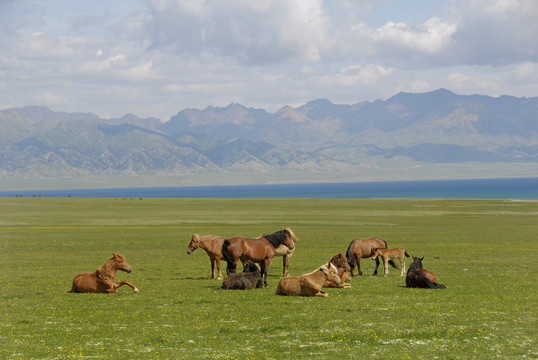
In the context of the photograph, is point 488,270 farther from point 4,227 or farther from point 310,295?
point 4,227

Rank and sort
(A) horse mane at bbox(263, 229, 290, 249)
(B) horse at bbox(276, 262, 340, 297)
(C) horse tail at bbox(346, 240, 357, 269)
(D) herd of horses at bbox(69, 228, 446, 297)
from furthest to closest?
(C) horse tail at bbox(346, 240, 357, 269)
(A) horse mane at bbox(263, 229, 290, 249)
(D) herd of horses at bbox(69, 228, 446, 297)
(B) horse at bbox(276, 262, 340, 297)

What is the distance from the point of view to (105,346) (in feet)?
46.0

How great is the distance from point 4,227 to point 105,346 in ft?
176

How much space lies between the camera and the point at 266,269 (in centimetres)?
2409

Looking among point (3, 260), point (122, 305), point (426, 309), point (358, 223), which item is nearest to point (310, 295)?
point (426, 309)

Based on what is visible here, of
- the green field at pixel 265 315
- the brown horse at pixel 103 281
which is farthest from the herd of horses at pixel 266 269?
the green field at pixel 265 315

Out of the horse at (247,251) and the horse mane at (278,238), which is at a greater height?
the horse mane at (278,238)

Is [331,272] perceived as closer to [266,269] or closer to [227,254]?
[266,269]

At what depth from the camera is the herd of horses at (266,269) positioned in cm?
2114

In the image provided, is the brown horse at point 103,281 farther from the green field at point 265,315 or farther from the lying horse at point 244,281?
the lying horse at point 244,281

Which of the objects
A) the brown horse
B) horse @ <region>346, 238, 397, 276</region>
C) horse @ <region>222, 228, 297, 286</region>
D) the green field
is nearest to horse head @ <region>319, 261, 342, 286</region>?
the green field

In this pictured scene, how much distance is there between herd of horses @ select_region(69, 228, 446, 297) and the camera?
21141mm

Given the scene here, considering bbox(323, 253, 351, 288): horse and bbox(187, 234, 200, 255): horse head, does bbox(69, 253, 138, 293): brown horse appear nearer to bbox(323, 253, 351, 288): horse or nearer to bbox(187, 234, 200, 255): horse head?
bbox(187, 234, 200, 255): horse head

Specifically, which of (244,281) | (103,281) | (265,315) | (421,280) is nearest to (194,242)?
(244,281)
